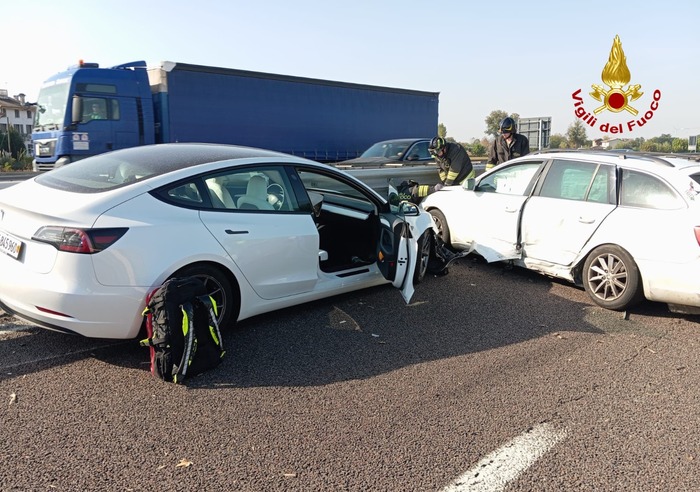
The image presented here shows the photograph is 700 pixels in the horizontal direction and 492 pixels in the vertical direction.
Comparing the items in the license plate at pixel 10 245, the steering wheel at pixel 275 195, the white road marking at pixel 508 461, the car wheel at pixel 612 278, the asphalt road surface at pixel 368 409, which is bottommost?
the white road marking at pixel 508 461

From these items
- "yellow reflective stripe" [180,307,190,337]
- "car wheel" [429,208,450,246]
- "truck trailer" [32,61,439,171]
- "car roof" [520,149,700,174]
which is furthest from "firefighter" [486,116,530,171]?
"truck trailer" [32,61,439,171]

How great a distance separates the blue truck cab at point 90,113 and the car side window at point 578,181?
434 inches

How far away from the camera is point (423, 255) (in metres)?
6.22

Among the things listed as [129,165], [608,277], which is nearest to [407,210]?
[608,277]

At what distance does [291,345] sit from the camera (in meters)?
4.44

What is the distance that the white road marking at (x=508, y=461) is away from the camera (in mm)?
2755

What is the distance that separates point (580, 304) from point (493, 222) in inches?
60.9

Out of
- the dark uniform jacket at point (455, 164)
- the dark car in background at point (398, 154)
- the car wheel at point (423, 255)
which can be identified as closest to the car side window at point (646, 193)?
the car wheel at point (423, 255)

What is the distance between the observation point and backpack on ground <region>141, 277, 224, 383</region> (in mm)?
3662

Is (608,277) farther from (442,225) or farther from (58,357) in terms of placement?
(58,357)

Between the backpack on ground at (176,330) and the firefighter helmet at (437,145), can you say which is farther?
the firefighter helmet at (437,145)

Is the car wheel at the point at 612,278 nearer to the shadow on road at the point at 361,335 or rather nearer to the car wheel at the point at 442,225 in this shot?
the shadow on road at the point at 361,335

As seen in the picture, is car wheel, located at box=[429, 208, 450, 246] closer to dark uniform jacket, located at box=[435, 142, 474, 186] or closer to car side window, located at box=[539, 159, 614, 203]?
dark uniform jacket, located at box=[435, 142, 474, 186]

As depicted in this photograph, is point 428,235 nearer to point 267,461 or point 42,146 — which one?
point 267,461
